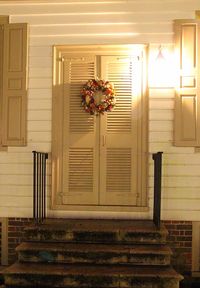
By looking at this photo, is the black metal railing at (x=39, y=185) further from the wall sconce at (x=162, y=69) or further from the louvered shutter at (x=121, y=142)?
the wall sconce at (x=162, y=69)

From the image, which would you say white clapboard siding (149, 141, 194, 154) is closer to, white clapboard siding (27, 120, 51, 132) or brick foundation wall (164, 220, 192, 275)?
brick foundation wall (164, 220, 192, 275)

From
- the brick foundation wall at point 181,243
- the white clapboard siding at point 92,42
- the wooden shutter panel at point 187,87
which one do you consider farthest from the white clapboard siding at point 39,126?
the brick foundation wall at point 181,243

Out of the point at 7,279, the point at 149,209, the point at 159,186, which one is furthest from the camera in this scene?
the point at 149,209

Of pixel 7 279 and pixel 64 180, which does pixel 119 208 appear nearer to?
pixel 64 180

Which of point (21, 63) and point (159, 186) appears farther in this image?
point (21, 63)

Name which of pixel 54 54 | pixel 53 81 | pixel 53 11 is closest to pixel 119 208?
pixel 53 81

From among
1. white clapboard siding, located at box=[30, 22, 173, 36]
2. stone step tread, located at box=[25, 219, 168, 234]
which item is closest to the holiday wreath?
white clapboard siding, located at box=[30, 22, 173, 36]

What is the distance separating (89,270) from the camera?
4.19 m

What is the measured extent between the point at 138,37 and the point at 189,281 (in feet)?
11.0

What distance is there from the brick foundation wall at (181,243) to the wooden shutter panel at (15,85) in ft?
7.85

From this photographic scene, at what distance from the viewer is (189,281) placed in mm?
4926

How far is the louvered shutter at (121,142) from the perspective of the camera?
5.23 meters

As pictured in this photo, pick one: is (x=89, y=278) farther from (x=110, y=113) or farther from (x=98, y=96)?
(x=98, y=96)

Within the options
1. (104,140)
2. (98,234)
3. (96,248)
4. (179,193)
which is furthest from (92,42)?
(96,248)
